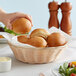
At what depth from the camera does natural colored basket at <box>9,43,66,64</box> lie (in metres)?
1.11

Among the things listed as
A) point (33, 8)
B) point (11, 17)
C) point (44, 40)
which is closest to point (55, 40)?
point (44, 40)

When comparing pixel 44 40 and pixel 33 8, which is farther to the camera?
pixel 33 8

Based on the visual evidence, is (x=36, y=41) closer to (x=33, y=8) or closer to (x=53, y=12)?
(x=53, y=12)

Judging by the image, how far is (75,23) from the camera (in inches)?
135

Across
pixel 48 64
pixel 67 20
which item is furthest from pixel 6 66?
pixel 67 20

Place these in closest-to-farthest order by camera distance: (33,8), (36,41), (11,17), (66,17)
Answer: (36,41), (11,17), (66,17), (33,8)

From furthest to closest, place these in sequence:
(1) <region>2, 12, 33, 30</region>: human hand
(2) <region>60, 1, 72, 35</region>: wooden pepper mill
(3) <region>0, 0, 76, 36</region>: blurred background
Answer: (3) <region>0, 0, 76, 36</region>: blurred background
(2) <region>60, 1, 72, 35</region>: wooden pepper mill
(1) <region>2, 12, 33, 30</region>: human hand

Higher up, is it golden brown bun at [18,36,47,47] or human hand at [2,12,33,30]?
human hand at [2,12,33,30]

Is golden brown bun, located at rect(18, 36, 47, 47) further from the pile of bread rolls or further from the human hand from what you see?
the human hand

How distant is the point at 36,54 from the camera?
3.69 ft

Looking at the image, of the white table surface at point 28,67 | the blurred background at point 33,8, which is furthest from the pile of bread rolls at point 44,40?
the blurred background at point 33,8

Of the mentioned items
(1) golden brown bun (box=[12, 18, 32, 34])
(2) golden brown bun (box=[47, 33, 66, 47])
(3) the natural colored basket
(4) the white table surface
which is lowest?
(4) the white table surface

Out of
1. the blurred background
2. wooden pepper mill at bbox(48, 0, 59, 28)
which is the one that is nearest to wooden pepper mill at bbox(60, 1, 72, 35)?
wooden pepper mill at bbox(48, 0, 59, 28)

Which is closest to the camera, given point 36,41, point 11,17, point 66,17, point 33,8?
point 36,41
